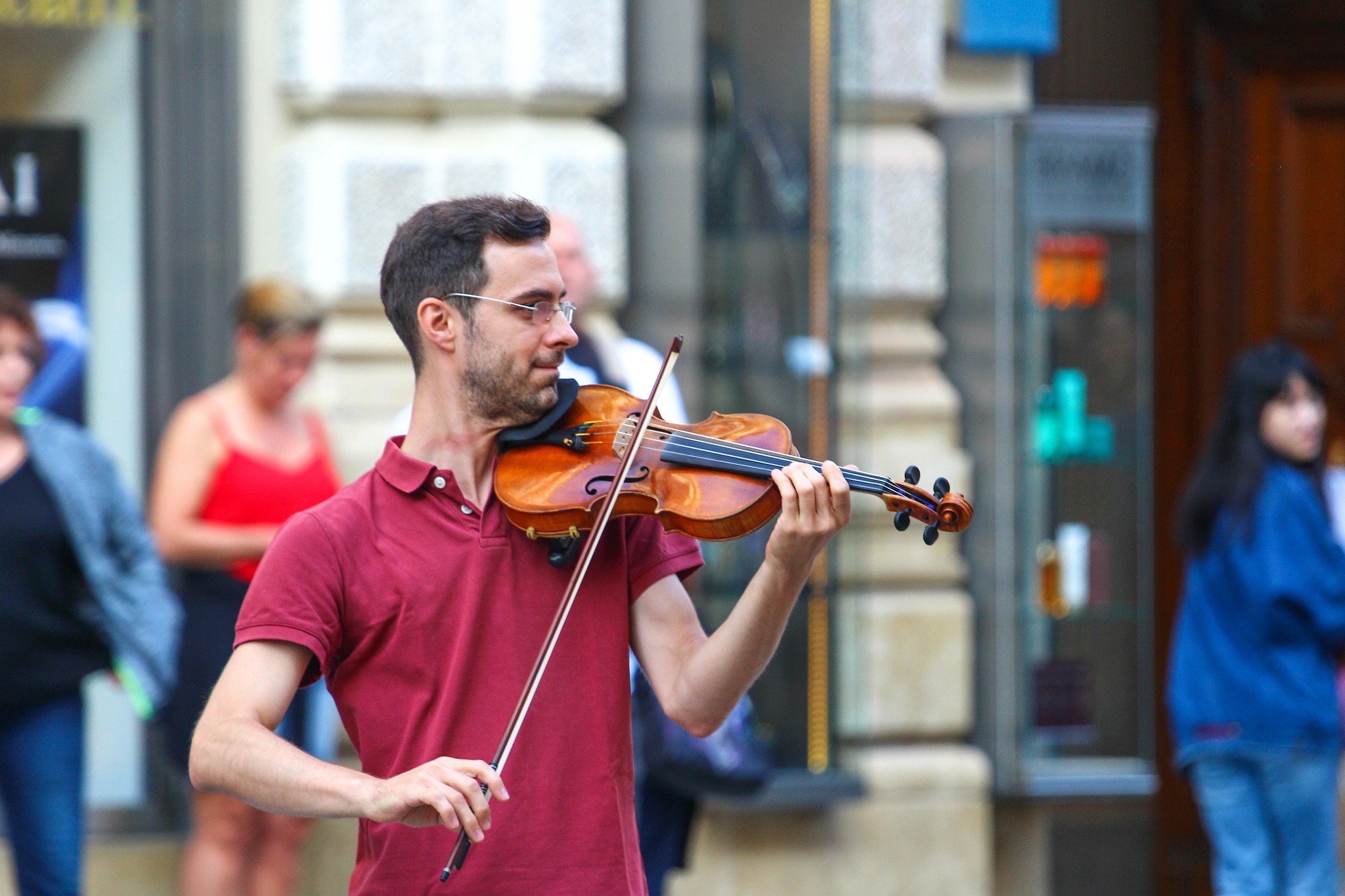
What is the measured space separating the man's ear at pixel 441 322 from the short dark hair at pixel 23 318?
2006mm

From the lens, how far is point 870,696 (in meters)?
4.73

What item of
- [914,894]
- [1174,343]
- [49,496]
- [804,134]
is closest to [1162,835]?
[914,894]

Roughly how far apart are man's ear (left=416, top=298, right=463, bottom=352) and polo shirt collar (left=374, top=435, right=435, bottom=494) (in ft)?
0.43

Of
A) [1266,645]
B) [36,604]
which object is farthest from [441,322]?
[1266,645]

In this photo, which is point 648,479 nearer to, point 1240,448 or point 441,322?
point 441,322

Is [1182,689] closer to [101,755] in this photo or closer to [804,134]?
[804,134]

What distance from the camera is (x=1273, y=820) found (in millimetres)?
4020

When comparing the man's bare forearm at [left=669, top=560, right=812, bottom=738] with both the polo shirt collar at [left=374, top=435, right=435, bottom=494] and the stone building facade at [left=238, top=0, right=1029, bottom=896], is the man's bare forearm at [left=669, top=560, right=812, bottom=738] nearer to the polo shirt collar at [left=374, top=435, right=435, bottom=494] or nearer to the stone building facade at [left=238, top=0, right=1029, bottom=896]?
the polo shirt collar at [left=374, top=435, right=435, bottom=494]

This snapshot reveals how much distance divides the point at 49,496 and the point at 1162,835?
381 centimetres

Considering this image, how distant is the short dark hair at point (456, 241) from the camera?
1888 mm

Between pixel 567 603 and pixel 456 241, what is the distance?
0.43 meters

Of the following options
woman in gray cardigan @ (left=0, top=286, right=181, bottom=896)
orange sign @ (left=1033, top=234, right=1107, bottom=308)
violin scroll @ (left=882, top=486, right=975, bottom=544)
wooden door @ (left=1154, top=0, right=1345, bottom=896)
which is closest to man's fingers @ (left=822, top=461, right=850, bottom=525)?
violin scroll @ (left=882, top=486, right=975, bottom=544)

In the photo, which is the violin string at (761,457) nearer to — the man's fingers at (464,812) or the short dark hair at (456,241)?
the short dark hair at (456,241)

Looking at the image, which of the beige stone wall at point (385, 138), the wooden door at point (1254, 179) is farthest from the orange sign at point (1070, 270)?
the beige stone wall at point (385, 138)
